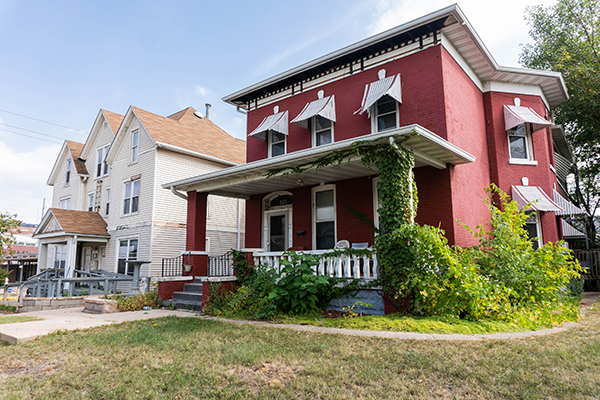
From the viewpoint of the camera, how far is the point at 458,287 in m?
6.46

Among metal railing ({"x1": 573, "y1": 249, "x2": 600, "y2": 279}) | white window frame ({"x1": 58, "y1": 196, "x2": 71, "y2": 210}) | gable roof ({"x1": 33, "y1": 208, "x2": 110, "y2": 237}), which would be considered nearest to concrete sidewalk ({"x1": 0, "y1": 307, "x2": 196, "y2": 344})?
gable roof ({"x1": 33, "y1": 208, "x2": 110, "y2": 237})

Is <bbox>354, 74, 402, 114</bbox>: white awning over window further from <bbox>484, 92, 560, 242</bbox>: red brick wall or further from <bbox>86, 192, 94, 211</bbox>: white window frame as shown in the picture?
<bbox>86, 192, 94, 211</bbox>: white window frame

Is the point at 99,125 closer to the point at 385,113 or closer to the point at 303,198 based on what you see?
the point at 303,198

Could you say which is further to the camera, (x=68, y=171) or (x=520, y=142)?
(x=68, y=171)

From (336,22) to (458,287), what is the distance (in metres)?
8.91

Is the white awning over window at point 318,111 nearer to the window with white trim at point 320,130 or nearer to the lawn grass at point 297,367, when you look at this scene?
the window with white trim at point 320,130

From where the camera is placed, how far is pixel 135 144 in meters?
19.0

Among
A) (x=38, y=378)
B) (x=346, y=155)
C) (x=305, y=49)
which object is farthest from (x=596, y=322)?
(x=305, y=49)

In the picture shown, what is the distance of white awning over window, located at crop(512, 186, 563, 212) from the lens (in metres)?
11.0

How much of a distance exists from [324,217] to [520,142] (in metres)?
6.83

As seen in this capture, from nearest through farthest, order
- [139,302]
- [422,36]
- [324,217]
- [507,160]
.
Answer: [139,302] < [422,36] < [324,217] < [507,160]

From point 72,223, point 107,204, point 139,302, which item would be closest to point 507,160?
point 139,302

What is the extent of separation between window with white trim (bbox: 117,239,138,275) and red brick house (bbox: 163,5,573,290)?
7.13 metres

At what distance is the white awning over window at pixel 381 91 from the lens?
10180 mm
